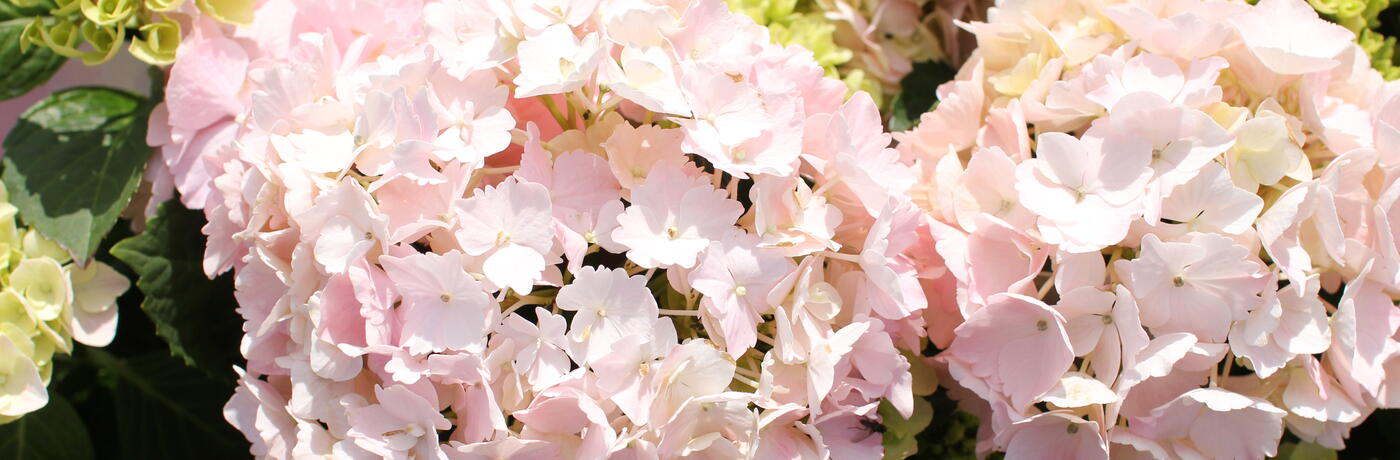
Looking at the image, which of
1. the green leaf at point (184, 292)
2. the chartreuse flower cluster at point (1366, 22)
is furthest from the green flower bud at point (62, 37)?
the chartreuse flower cluster at point (1366, 22)

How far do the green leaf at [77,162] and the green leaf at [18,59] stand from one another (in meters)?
0.03

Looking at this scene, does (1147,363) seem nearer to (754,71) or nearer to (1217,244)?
(1217,244)

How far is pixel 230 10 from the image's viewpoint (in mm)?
688

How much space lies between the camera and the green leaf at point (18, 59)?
75 cm

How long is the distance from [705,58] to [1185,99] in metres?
0.25

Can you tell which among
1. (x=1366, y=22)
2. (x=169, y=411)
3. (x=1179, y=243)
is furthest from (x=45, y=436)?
(x=1366, y=22)

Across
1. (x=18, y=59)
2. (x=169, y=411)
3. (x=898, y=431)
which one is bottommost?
(x=169, y=411)

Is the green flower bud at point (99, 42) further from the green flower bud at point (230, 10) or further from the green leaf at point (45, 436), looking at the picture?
the green leaf at point (45, 436)

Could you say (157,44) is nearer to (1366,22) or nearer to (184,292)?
(184,292)

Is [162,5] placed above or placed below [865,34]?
above

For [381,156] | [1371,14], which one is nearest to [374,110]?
[381,156]

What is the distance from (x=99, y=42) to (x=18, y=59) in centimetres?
11

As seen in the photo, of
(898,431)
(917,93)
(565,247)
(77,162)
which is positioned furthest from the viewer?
(917,93)

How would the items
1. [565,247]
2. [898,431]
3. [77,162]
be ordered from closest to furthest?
[565,247]
[898,431]
[77,162]
